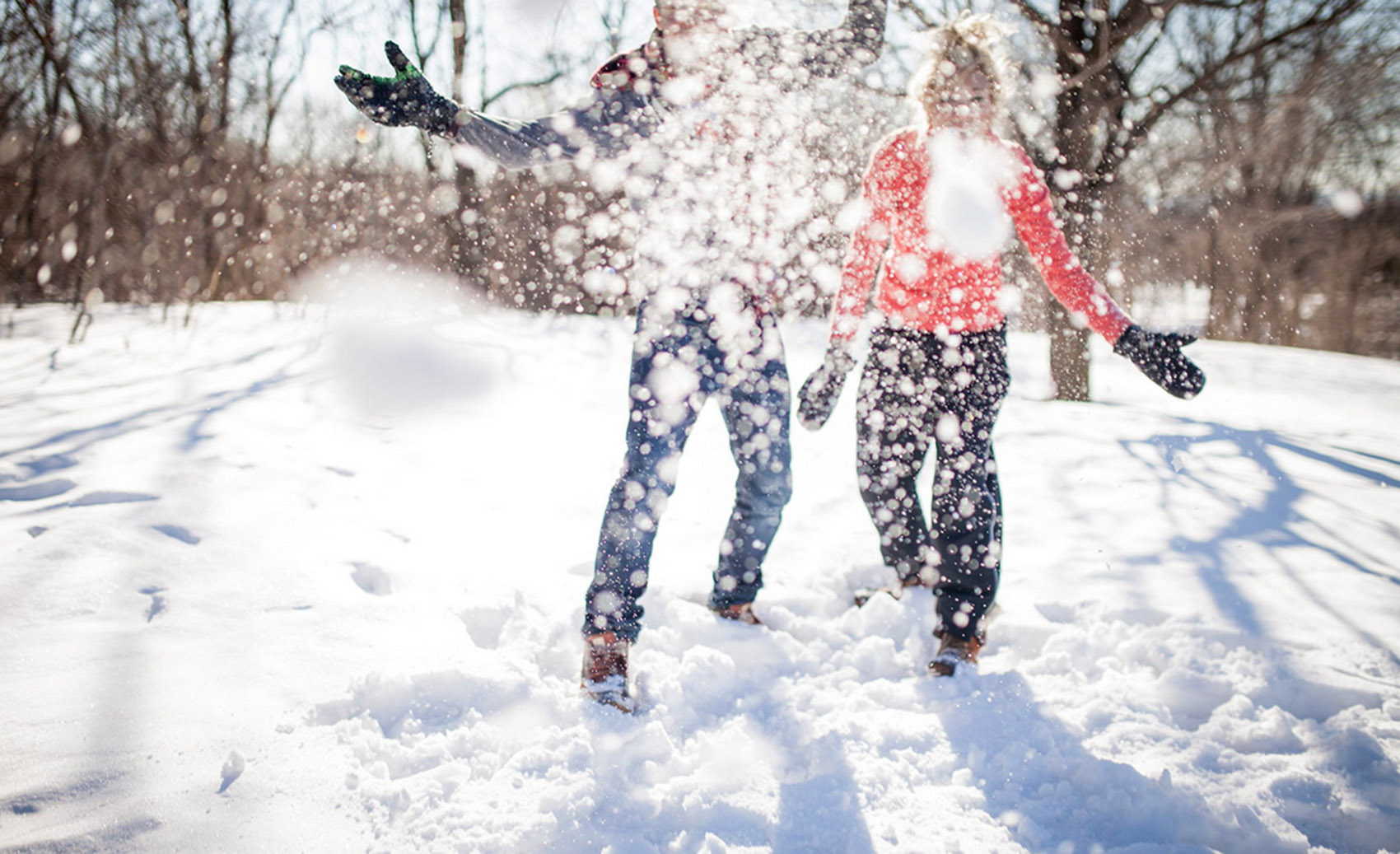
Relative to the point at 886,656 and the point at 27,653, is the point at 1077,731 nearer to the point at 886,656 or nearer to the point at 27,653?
the point at 886,656

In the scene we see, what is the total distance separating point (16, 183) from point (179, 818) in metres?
18.2

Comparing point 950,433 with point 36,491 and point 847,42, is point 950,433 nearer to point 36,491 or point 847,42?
point 847,42

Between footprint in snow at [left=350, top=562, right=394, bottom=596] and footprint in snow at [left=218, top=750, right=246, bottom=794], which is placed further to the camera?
footprint in snow at [left=350, top=562, right=394, bottom=596]

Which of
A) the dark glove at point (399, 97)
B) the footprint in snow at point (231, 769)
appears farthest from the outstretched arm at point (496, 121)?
the footprint in snow at point (231, 769)

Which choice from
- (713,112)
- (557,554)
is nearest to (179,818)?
(557,554)

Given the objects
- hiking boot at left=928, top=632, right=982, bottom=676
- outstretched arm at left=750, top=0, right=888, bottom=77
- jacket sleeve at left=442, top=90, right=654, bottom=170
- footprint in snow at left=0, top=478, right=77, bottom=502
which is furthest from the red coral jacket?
footprint in snow at left=0, top=478, right=77, bottom=502

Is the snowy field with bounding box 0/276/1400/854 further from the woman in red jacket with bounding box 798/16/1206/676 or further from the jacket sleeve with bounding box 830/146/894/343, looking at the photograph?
the jacket sleeve with bounding box 830/146/894/343

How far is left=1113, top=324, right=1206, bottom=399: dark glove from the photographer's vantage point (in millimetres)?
1733

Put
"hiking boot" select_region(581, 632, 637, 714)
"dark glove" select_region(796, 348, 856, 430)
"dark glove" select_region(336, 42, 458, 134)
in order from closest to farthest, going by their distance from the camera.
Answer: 1. "dark glove" select_region(336, 42, 458, 134)
2. "hiking boot" select_region(581, 632, 637, 714)
3. "dark glove" select_region(796, 348, 856, 430)

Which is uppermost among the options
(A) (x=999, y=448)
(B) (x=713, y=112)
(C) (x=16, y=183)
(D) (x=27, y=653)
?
(C) (x=16, y=183)

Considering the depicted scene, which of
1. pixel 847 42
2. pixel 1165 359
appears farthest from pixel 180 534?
pixel 1165 359

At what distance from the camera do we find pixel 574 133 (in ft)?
5.25

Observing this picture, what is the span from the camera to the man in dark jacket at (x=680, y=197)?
5.24 ft

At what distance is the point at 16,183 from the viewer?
1316cm
